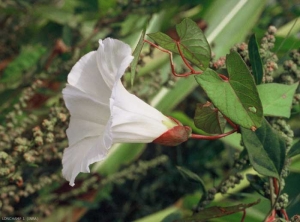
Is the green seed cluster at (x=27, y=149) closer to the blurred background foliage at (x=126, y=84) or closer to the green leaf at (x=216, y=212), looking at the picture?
the blurred background foliage at (x=126, y=84)

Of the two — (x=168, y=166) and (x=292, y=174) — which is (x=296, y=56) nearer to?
(x=292, y=174)

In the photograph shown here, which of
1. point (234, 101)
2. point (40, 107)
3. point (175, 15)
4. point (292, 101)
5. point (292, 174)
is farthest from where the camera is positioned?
point (175, 15)

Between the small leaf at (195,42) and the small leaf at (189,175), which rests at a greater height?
the small leaf at (195,42)

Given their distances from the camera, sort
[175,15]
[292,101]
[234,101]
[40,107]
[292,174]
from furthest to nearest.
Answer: [175,15]
[40,107]
[292,174]
[292,101]
[234,101]

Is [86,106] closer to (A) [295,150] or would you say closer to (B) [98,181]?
(A) [295,150]

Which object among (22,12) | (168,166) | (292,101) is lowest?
(168,166)

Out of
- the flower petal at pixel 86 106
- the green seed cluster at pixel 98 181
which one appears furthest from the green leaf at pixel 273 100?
the green seed cluster at pixel 98 181

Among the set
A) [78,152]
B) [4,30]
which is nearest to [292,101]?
[78,152]

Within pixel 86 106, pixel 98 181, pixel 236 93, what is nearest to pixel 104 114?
pixel 86 106
